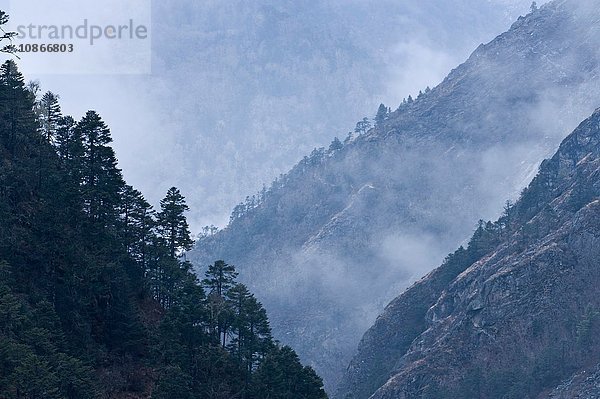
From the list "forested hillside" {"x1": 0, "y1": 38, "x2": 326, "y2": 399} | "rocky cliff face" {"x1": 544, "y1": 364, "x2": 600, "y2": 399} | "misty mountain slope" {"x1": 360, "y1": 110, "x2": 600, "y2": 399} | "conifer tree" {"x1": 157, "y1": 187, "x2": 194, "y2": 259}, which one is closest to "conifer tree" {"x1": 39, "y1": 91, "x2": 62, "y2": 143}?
"forested hillside" {"x1": 0, "y1": 38, "x2": 326, "y2": 399}

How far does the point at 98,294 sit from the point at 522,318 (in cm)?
11570

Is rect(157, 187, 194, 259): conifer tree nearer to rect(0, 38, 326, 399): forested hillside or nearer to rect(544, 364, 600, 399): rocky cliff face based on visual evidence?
rect(0, 38, 326, 399): forested hillside

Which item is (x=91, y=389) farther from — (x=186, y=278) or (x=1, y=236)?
(x=186, y=278)

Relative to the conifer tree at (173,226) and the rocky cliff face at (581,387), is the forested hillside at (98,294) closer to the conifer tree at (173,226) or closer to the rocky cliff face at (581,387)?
the conifer tree at (173,226)

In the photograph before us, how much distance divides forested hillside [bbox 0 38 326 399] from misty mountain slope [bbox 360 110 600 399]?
89.4 meters

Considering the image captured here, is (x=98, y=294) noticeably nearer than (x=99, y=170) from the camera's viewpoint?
Yes

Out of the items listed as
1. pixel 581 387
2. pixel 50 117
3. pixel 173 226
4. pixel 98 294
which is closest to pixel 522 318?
pixel 581 387

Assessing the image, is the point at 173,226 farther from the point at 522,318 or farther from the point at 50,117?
the point at 522,318

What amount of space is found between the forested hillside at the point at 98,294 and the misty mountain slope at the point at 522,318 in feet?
293

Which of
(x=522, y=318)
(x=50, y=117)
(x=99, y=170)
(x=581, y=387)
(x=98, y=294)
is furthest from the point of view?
(x=522, y=318)

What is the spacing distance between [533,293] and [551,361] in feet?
57.0

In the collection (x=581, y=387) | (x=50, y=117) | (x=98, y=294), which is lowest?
(x=98, y=294)

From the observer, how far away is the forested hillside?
55.3 m

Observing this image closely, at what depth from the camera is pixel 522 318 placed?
554ft
